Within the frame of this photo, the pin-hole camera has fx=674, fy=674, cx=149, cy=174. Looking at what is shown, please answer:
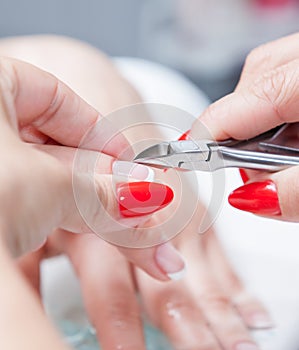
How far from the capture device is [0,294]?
0.33 m

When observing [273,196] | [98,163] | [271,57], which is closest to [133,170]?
[98,163]

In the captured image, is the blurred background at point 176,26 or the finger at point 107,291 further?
the blurred background at point 176,26

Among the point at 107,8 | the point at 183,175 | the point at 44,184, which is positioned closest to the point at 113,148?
the point at 183,175

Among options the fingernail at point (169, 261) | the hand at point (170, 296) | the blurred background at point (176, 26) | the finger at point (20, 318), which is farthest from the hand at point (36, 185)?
the blurred background at point (176, 26)

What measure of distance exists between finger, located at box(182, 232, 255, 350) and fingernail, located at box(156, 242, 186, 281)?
10 cm

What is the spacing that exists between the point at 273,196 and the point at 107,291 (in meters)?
0.24

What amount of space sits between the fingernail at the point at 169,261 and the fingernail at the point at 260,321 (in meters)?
0.11

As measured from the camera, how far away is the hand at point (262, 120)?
58 centimetres

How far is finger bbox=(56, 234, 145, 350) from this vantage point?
2.25 feet

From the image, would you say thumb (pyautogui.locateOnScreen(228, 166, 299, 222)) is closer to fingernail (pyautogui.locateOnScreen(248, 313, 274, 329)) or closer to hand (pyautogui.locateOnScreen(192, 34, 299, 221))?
hand (pyautogui.locateOnScreen(192, 34, 299, 221))

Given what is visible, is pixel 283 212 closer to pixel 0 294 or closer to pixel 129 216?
pixel 129 216

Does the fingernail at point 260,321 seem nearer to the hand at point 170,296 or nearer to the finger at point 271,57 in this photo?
the hand at point 170,296

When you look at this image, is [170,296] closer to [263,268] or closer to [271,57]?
[263,268]

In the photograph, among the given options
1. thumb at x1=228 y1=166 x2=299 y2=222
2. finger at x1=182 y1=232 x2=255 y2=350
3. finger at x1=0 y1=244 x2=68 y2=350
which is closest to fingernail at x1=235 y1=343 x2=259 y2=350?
finger at x1=182 y1=232 x2=255 y2=350
